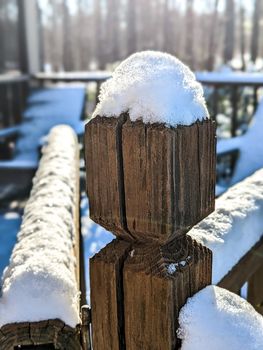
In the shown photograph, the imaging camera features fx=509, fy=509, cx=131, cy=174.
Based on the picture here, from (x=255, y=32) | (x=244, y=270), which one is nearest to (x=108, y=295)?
(x=244, y=270)

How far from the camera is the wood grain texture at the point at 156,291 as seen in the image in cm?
88

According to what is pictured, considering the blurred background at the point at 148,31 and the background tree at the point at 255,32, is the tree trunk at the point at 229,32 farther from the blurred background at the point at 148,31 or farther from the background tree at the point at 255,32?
the background tree at the point at 255,32

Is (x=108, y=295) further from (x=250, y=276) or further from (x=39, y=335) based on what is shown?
(x=250, y=276)

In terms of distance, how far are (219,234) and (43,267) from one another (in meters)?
0.53

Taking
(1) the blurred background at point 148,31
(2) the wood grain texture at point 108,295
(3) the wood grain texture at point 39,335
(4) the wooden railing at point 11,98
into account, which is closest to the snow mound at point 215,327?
(2) the wood grain texture at point 108,295

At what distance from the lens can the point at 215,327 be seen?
901 millimetres

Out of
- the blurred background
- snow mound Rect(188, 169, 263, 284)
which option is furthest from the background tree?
snow mound Rect(188, 169, 263, 284)

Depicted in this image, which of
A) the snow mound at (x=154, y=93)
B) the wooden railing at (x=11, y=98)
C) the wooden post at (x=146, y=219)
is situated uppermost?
the snow mound at (x=154, y=93)

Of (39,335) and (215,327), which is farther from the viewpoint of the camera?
(39,335)

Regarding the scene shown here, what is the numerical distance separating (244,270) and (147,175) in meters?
0.91

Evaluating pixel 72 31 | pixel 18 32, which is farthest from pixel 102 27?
pixel 18 32

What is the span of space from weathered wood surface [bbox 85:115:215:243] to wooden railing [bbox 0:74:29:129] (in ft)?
26.1

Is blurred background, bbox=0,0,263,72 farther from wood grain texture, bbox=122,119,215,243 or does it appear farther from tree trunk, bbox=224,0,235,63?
wood grain texture, bbox=122,119,215,243

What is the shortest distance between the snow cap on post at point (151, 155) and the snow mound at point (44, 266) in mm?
248
